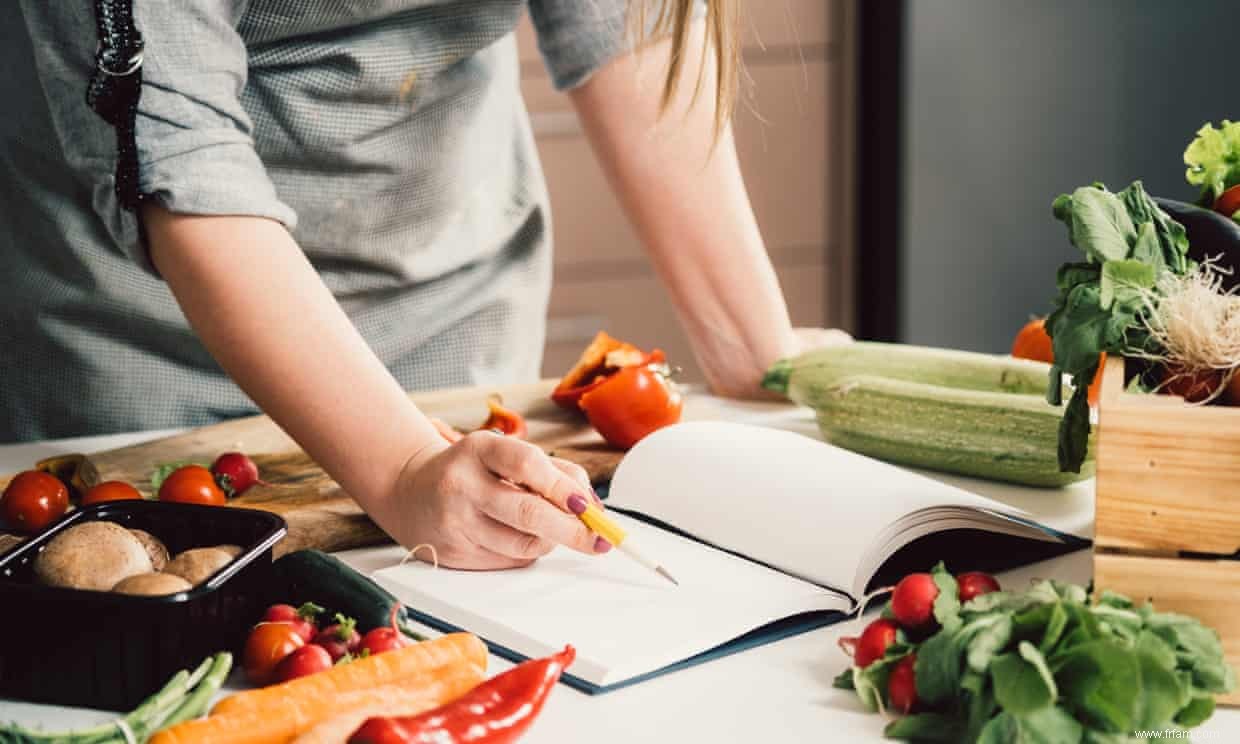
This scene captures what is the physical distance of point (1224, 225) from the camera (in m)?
1.17

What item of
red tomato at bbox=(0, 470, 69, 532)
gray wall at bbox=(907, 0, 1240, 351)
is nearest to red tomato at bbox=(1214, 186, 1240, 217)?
red tomato at bbox=(0, 470, 69, 532)

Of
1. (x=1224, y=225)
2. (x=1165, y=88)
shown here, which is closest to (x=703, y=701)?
(x=1224, y=225)

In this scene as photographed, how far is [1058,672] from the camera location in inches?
34.7

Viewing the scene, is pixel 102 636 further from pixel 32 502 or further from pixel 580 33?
pixel 580 33

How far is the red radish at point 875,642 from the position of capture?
3.22 feet

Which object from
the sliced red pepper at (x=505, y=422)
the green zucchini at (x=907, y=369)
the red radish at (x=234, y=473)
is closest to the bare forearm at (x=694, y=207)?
the green zucchini at (x=907, y=369)

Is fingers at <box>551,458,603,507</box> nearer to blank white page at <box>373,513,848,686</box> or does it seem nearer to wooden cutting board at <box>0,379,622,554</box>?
blank white page at <box>373,513,848,686</box>

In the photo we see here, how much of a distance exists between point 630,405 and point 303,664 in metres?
0.69

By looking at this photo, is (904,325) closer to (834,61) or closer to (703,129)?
(834,61)

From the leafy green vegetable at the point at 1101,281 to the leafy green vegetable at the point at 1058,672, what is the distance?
22 centimetres

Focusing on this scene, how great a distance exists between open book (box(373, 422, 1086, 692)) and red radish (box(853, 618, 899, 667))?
0.12 meters

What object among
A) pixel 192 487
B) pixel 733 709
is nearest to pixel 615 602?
pixel 733 709

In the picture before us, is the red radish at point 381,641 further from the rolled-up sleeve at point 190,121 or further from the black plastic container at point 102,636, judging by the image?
the rolled-up sleeve at point 190,121

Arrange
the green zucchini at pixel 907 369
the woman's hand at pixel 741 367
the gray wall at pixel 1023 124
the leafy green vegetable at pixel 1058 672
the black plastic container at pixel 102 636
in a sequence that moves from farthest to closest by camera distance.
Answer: the gray wall at pixel 1023 124, the woman's hand at pixel 741 367, the green zucchini at pixel 907 369, the black plastic container at pixel 102 636, the leafy green vegetable at pixel 1058 672
